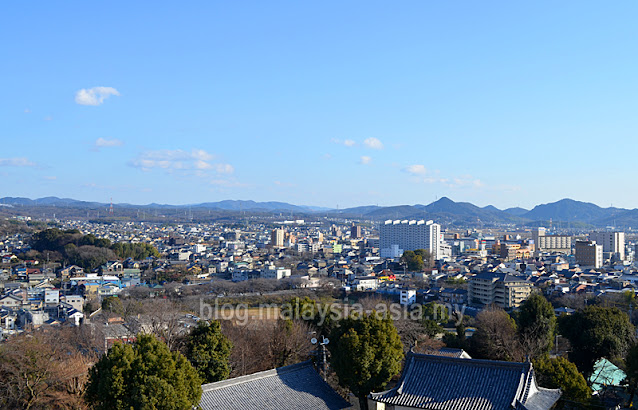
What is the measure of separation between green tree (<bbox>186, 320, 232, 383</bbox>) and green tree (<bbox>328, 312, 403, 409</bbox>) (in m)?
1.81

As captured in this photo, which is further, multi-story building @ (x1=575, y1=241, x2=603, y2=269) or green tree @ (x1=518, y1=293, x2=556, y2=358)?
multi-story building @ (x1=575, y1=241, x2=603, y2=269)

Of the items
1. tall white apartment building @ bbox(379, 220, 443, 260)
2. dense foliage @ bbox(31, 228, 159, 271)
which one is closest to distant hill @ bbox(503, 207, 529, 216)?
tall white apartment building @ bbox(379, 220, 443, 260)

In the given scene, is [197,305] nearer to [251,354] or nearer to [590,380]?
[251,354]

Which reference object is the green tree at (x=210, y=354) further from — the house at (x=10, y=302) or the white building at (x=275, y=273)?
the white building at (x=275, y=273)

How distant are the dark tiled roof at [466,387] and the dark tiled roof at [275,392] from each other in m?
0.72

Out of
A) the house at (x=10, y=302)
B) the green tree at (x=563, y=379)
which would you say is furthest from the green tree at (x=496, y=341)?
the house at (x=10, y=302)

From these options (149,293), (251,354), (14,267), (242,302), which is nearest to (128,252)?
(14,267)

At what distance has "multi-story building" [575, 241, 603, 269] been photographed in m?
38.1

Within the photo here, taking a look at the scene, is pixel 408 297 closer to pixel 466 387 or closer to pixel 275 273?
pixel 275 273

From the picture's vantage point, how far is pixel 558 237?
55938 millimetres

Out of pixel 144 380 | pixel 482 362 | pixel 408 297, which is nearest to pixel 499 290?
pixel 408 297

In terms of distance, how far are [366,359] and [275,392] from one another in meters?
1.26

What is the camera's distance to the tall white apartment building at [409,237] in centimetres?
4981

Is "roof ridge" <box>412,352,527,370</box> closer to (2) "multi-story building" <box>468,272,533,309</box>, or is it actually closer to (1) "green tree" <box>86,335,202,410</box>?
(1) "green tree" <box>86,335,202,410</box>
